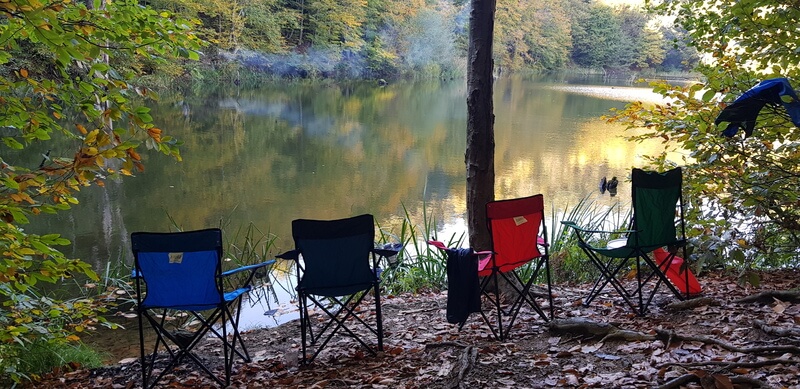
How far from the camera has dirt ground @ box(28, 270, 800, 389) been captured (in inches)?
86.0

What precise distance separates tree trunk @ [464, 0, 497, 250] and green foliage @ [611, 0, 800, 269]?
1.07 meters

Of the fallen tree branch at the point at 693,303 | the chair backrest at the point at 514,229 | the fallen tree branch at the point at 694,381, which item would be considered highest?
the chair backrest at the point at 514,229

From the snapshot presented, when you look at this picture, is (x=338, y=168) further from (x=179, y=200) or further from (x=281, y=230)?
(x=281, y=230)

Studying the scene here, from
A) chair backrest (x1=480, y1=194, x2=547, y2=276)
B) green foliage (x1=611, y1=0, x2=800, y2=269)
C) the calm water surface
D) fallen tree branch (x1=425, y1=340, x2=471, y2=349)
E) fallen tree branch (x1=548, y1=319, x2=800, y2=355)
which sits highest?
green foliage (x1=611, y1=0, x2=800, y2=269)

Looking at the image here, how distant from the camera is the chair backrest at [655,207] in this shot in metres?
3.35

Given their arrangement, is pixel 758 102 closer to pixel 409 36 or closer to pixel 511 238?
pixel 511 238

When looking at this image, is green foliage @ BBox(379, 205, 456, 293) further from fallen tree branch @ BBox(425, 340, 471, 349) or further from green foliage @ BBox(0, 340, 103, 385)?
green foliage @ BBox(0, 340, 103, 385)

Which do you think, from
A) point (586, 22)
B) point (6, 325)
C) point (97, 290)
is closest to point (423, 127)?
point (97, 290)

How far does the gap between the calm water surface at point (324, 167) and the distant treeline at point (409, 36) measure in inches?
279

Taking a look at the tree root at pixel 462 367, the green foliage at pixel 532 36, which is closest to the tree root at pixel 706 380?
the tree root at pixel 462 367

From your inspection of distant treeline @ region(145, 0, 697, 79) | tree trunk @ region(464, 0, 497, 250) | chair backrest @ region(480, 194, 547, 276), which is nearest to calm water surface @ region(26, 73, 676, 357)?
tree trunk @ region(464, 0, 497, 250)

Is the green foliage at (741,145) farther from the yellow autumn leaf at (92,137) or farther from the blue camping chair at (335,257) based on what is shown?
the yellow autumn leaf at (92,137)

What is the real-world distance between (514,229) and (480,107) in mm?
839

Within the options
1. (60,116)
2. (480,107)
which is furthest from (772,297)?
(60,116)
